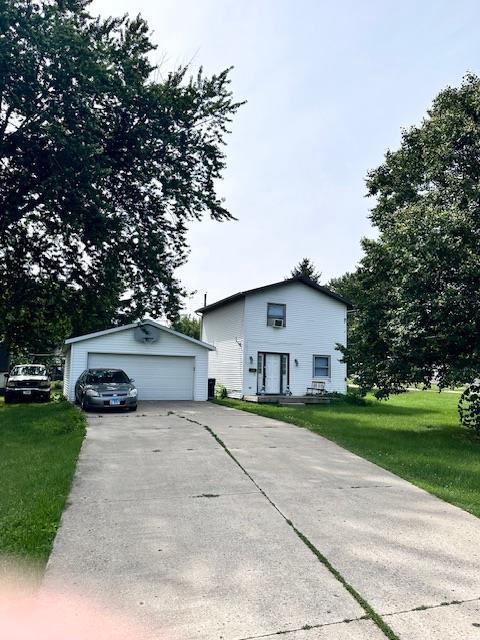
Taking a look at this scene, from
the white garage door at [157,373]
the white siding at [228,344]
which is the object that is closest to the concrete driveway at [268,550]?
the white garage door at [157,373]

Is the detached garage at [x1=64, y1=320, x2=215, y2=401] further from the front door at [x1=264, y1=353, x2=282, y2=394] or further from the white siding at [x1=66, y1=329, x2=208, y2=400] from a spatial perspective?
the front door at [x1=264, y1=353, x2=282, y2=394]

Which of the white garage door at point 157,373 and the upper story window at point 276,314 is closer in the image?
the white garage door at point 157,373

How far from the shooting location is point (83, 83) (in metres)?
11.9

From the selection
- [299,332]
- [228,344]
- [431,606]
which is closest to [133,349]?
[228,344]

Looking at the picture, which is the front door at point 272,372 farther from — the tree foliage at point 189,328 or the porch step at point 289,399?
the tree foliage at point 189,328

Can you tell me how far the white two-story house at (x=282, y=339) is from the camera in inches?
856

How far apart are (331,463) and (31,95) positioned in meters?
11.6

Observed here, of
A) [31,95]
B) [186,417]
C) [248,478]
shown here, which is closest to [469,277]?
[248,478]

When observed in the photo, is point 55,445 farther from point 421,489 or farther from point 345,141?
point 345,141

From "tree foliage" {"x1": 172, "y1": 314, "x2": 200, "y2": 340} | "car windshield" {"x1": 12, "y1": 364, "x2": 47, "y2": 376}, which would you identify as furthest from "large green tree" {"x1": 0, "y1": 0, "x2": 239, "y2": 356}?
"tree foliage" {"x1": 172, "y1": 314, "x2": 200, "y2": 340}

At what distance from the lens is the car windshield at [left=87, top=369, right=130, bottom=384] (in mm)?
16000

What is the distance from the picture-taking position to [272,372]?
72.5 feet

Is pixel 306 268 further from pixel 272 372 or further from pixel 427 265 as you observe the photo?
pixel 427 265

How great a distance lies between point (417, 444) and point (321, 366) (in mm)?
12961
